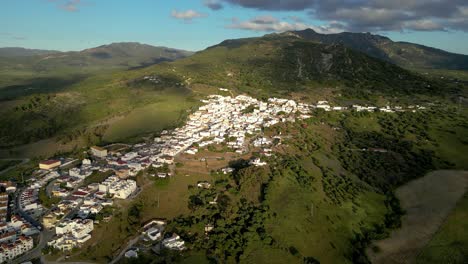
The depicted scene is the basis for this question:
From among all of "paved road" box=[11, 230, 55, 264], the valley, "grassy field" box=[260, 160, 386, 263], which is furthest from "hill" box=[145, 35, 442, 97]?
"paved road" box=[11, 230, 55, 264]

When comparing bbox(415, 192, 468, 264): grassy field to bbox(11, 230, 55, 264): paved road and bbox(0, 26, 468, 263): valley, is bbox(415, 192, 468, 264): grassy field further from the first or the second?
bbox(11, 230, 55, 264): paved road

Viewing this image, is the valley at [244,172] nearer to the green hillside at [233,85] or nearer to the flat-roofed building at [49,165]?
the flat-roofed building at [49,165]

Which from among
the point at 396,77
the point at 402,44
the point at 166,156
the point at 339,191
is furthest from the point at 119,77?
the point at 402,44

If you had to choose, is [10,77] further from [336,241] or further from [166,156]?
[336,241]

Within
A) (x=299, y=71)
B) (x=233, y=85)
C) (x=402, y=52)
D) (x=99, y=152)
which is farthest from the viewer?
(x=402, y=52)

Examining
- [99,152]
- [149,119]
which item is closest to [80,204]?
[99,152]

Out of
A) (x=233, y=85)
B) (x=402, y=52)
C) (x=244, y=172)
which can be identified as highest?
(x=402, y=52)

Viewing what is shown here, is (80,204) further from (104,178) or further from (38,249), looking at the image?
(38,249)

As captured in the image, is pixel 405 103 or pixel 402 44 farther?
pixel 402 44
